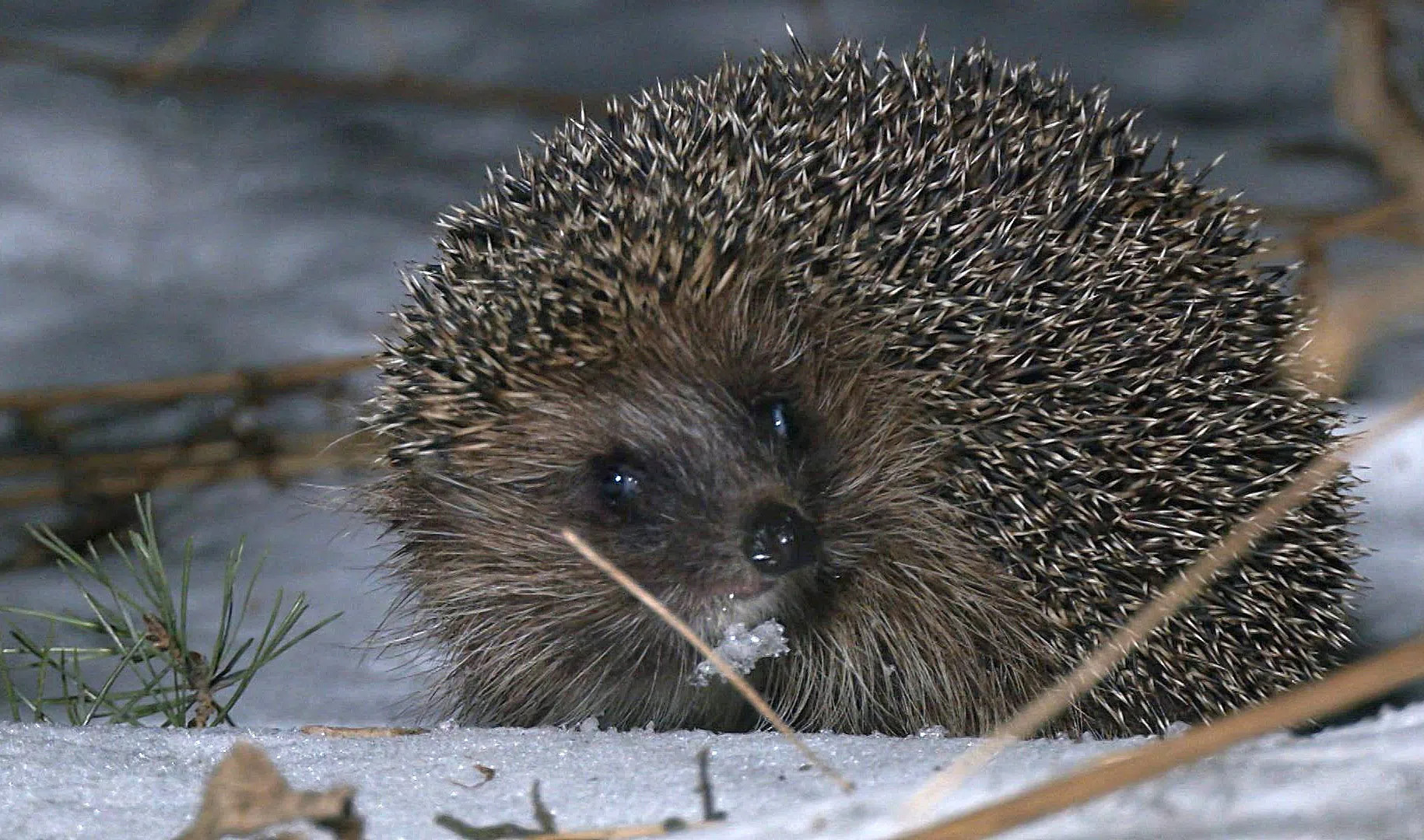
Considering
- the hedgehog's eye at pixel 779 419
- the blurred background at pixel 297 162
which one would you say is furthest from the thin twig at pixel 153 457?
the hedgehog's eye at pixel 779 419

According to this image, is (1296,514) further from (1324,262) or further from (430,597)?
(1324,262)

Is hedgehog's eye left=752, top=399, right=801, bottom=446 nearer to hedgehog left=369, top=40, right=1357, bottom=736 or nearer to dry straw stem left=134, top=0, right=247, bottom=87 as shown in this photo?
hedgehog left=369, top=40, right=1357, bottom=736

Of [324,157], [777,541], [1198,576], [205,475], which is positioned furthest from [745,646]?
[324,157]

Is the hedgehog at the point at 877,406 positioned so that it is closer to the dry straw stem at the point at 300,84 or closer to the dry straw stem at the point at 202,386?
the dry straw stem at the point at 202,386

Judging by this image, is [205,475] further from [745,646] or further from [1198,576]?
[1198,576]

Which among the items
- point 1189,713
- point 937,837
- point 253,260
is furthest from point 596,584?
point 253,260
